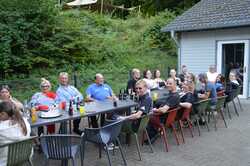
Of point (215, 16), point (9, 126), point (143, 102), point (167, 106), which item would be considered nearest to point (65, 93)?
point (143, 102)

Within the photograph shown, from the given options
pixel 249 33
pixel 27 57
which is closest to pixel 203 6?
pixel 249 33

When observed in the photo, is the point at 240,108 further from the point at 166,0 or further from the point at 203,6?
the point at 166,0

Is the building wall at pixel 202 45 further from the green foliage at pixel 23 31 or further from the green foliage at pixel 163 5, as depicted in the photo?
the green foliage at pixel 163 5

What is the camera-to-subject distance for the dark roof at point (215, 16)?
11477 mm

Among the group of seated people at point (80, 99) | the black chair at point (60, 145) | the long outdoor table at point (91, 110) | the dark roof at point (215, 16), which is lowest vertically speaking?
the black chair at point (60, 145)

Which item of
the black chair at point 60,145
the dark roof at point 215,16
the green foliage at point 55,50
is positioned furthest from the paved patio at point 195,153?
the dark roof at point 215,16

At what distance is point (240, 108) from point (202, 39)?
4.08 metres

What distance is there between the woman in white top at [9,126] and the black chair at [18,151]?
0.12m

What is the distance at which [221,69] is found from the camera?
12344mm

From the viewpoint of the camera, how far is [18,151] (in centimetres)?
343

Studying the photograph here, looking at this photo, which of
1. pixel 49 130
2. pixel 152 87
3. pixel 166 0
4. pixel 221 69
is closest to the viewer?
pixel 49 130

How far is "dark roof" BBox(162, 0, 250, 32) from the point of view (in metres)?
11.5

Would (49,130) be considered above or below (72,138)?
below

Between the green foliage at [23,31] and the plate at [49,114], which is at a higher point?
the green foliage at [23,31]
